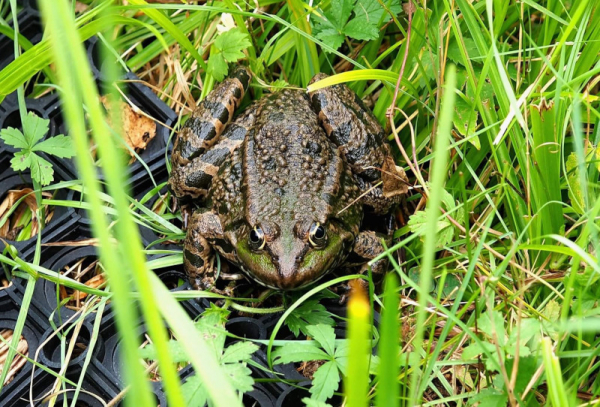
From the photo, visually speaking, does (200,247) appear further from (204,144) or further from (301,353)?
(301,353)

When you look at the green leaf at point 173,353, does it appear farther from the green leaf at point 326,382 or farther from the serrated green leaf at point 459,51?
the serrated green leaf at point 459,51

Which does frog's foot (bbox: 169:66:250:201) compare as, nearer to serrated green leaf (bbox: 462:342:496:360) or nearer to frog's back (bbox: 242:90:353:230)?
frog's back (bbox: 242:90:353:230)

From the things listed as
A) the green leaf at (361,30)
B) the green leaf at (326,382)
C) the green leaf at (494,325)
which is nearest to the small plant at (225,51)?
the green leaf at (361,30)

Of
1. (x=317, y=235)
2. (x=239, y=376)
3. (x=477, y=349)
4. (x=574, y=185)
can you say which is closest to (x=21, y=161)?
(x=317, y=235)

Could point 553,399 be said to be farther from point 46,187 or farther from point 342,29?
point 46,187

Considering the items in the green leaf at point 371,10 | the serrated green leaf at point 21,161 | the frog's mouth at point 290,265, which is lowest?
the frog's mouth at point 290,265

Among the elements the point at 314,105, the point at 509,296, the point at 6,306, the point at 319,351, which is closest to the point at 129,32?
the point at 314,105

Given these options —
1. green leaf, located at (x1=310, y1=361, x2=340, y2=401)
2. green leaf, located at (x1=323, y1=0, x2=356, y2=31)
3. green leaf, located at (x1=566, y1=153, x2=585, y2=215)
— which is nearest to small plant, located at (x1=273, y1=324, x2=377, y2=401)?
green leaf, located at (x1=310, y1=361, x2=340, y2=401)
